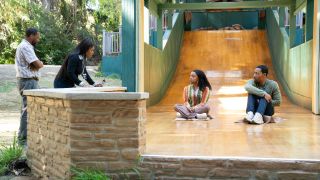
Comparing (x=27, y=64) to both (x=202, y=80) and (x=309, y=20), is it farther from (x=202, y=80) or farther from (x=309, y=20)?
(x=309, y=20)

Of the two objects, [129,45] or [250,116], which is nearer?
[250,116]

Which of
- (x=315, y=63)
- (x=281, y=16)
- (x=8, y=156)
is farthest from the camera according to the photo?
(x=281, y=16)

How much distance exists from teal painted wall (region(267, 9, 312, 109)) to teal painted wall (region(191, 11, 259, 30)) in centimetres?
343

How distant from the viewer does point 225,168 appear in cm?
421

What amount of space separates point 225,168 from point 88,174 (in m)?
1.20

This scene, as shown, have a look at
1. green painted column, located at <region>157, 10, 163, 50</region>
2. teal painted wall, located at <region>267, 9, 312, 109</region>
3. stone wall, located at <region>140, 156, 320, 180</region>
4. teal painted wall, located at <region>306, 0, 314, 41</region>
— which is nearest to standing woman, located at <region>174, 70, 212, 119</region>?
teal painted wall, located at <region>267, 9, 312, 109</region>

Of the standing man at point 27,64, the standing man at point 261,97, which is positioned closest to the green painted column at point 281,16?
the standing man at point 261,97

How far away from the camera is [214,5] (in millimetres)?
11273

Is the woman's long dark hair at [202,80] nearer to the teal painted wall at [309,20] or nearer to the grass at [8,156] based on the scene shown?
the teal painted wall at [309,20]

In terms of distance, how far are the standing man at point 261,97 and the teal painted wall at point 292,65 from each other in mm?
2330

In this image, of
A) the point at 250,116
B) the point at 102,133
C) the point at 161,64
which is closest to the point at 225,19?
the point at 161,64

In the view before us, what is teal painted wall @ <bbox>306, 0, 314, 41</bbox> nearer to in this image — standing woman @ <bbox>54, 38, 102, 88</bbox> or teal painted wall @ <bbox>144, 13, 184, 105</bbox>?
teal painted wall @ <bbox>144, 13, 184, 105</bbox>

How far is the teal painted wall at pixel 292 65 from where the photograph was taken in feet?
30.3

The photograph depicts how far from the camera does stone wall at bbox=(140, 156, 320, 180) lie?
4.11m
